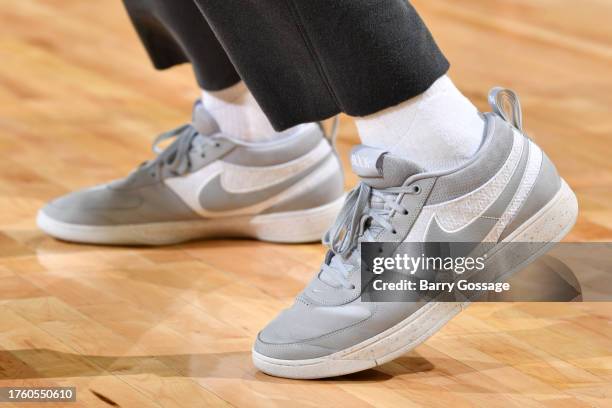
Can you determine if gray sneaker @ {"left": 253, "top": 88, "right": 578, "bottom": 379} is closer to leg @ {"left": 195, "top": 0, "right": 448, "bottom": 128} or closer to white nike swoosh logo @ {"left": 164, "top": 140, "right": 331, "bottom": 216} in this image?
leg @ {"left": 195, "top": 0, "right": 448, "bottom": 128}

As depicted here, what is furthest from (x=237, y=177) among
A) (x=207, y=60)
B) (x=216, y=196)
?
(x=207, y=60)

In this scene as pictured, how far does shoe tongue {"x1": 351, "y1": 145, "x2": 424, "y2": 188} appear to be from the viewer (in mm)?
982

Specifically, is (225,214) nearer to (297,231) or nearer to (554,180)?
(297,231)

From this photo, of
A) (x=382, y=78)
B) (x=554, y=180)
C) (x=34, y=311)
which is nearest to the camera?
(x=382, y=78)

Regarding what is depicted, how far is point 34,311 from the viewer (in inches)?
45.1

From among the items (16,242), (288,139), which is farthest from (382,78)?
(16,242)

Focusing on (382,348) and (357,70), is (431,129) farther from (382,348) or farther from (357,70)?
(382,348)

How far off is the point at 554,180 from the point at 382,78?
0.71 feet

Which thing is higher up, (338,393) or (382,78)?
(382,78)

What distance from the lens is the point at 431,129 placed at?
0.97 meters

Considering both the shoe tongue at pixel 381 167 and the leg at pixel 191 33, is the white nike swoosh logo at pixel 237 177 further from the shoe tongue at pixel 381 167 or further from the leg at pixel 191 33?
the shoe tongue at pixel 381 167

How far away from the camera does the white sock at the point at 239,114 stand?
4.26ft

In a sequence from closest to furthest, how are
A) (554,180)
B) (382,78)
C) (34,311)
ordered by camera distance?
(382,78) → (554,180) → (34,311)

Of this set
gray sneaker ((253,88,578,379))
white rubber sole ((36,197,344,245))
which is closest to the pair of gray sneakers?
gray sneaker ((253,88,578,379))
